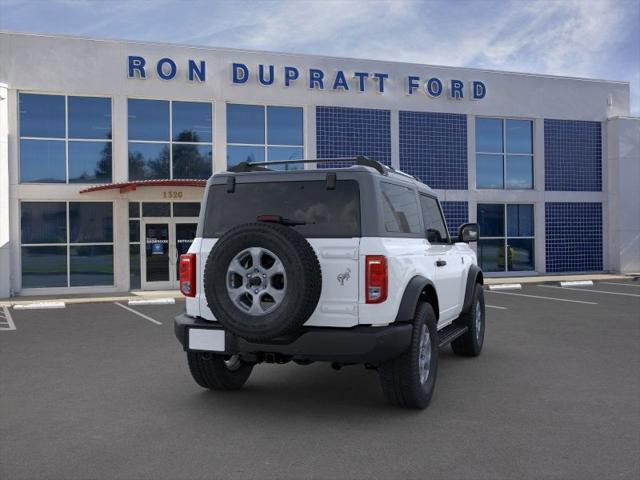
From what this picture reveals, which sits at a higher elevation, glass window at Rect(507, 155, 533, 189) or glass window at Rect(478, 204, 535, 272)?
glass window at Rect(507, 155, 533, 189)

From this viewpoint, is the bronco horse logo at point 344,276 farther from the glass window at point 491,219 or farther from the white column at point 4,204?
the glass window at point 491,219

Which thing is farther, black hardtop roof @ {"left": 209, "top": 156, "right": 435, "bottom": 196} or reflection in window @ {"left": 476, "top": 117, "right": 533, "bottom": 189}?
reflection in window @ {"left": 476, "top": 117, "right": 533, "bottom": 189}

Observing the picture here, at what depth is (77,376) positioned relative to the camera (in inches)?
270

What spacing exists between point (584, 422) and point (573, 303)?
30.9 feet

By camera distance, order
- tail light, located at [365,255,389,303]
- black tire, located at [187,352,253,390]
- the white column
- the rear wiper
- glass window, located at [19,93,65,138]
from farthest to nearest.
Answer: glass window, located at [19,93,65,138]
the white column
black tire, located at [187,352,253,390]
the rear wiper
tail light, located at [365,255,389,303]

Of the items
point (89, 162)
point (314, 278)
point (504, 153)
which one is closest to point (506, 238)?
point (504, 153)

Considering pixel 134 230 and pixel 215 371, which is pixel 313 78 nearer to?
pixel 134 230

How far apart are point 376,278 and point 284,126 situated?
15.0 meters

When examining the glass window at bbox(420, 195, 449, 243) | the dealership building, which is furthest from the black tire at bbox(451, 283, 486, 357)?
the dealership building

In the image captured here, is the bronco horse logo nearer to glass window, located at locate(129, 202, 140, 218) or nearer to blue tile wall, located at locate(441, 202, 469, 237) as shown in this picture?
glass window, located at locate(129, 202, 140, 218)

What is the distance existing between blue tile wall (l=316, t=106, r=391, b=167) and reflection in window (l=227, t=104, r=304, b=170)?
679 mm

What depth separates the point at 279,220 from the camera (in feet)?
16.4

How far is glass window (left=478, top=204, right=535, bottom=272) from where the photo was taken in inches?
853

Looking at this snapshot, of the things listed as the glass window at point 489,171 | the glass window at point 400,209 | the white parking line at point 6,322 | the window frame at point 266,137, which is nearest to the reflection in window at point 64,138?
the window frame at point 266,137
